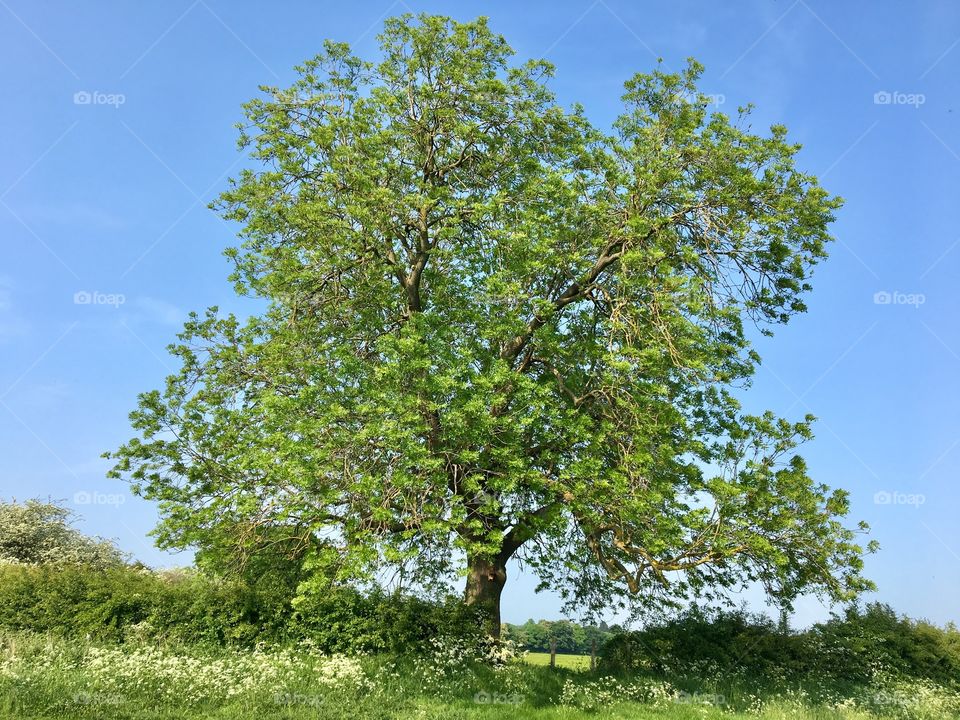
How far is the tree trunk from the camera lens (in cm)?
1927

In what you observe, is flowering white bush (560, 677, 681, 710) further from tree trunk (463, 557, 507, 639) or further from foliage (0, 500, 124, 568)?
foliage (0, 500, 124, 568)

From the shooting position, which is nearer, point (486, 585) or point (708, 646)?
point (486, 585)

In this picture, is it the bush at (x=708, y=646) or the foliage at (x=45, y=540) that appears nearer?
the bush at (x=708, y=646)

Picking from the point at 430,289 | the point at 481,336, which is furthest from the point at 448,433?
the point at 430,289

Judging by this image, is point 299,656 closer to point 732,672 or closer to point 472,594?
point 472,594

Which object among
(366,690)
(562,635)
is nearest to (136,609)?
(366,690)

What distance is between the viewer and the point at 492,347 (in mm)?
17734

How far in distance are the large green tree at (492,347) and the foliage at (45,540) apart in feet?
38.9

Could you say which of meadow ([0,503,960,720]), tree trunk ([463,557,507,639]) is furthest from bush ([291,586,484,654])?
tree trunk ([463,557,507,639])

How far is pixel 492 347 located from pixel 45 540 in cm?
2210

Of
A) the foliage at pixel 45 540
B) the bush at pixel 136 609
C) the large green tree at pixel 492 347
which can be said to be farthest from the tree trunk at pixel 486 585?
the foliage at pixel 45 540

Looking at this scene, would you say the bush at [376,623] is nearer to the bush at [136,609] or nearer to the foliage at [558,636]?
the bush at [136,609]

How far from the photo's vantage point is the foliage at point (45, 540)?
89.8 feet

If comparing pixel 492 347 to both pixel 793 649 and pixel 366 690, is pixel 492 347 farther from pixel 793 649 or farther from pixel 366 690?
pixel 793 649
